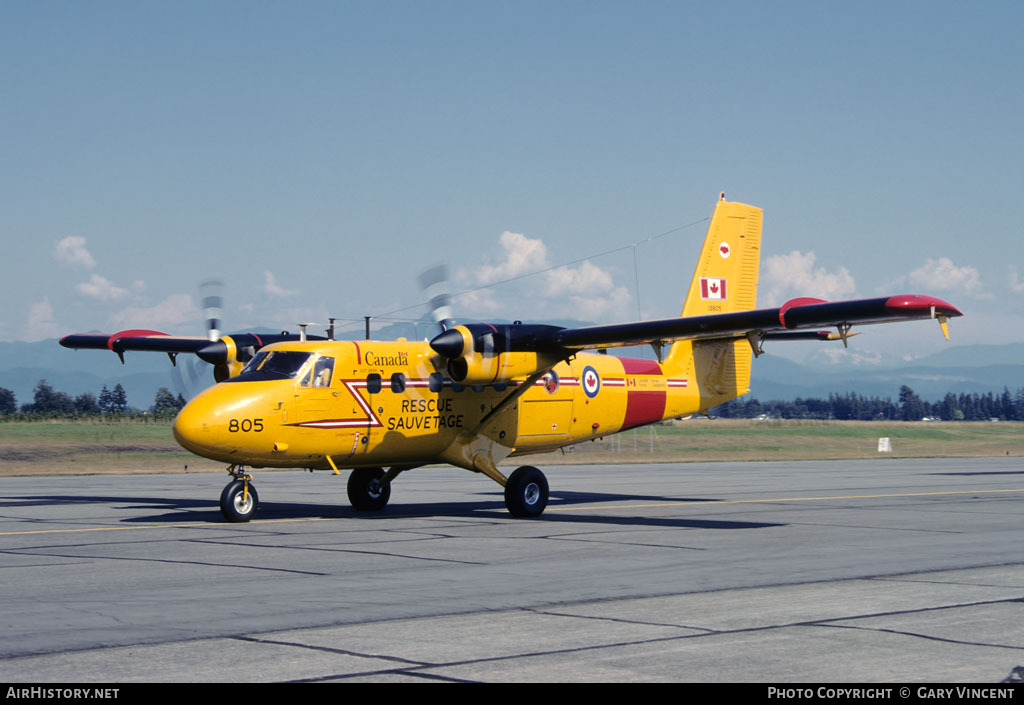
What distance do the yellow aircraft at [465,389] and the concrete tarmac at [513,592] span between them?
4.30 feet

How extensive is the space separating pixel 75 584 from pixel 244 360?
11.7m

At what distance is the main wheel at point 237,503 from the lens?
2106 centimetres

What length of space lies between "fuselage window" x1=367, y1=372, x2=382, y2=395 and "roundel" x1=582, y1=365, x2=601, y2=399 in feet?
Answer: 18.4

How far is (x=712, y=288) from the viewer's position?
1121 inches

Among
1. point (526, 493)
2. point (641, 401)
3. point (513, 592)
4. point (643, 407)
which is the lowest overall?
point (513, 592)

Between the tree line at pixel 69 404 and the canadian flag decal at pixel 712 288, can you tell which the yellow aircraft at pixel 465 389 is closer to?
the canadian flag decal at pixel 712 288

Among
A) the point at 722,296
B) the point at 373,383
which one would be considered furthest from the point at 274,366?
the point at 722,296

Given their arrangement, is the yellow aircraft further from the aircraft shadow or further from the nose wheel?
the aircraft shadow

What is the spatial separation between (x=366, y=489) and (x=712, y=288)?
1043cm

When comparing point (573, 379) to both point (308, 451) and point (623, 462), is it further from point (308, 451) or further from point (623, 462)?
point (623, 462)

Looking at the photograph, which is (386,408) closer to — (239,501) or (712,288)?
(239,501)

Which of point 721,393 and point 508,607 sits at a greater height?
point 721,393

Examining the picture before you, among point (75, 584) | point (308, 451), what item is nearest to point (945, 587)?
point (75, 584)
